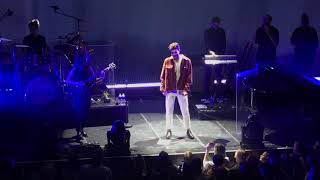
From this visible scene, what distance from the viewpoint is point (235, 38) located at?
18.0 meters

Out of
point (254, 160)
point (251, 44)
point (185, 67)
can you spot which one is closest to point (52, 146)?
point (185, 67)

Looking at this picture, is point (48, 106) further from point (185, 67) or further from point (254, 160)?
point (254, 160)

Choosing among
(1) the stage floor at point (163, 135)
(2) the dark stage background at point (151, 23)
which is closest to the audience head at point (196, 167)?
(1) the stage floor at point (163, 135)

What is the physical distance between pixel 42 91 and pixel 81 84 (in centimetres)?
87

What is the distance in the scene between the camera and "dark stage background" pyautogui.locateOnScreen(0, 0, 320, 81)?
661 inches

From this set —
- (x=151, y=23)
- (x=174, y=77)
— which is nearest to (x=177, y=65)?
(x=174, y=77)

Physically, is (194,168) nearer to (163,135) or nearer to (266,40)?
(163,135)

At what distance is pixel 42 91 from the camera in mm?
13891

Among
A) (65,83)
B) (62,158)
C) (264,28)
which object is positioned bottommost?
(62,158)

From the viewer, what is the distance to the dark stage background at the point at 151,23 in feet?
55.1

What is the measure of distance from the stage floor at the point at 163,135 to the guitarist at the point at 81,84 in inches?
17.6

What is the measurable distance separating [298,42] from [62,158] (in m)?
7.07

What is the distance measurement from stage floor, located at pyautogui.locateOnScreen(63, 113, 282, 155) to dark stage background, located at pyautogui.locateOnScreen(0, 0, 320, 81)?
265 cm

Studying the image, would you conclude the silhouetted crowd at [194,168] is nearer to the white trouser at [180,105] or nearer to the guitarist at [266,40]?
the white trouser at [180,105]
